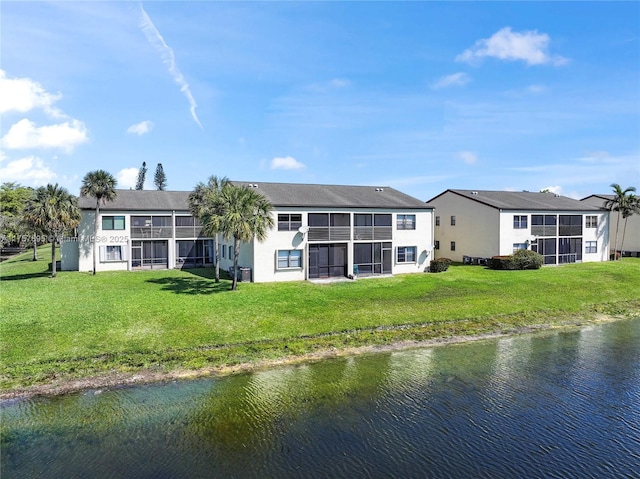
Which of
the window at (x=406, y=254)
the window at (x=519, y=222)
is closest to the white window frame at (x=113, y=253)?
the window at (x=406, y=254)

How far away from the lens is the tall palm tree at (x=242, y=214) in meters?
28.0

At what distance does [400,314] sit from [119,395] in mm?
16175

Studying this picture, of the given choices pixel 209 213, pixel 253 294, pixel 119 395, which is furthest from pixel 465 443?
pixel 209 213

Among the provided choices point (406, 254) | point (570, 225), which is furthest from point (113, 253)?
point (570, 225)

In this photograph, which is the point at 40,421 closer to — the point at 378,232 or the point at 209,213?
the point at 209,213

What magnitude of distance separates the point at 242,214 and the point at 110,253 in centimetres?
2033

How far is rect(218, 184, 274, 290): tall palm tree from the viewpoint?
28.0 metres

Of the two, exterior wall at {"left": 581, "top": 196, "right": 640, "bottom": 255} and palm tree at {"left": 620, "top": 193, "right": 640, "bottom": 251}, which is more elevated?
palm tree at {"left": 620, "top": 193, "right": 640, "bottom": 251}

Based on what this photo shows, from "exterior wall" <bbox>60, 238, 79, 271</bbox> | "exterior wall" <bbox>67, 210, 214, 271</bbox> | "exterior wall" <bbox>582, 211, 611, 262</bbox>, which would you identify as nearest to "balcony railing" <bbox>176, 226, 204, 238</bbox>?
"exterior wall" <bbox>67, 210, 214, 271</bbox>

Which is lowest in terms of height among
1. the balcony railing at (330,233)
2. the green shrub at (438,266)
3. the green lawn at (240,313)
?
the green lawn at (240,313)

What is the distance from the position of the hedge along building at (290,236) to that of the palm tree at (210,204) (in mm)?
3861

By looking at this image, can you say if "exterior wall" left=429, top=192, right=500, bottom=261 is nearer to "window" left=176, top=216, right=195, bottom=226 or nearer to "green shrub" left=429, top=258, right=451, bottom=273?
"green shrub" left=429, top=258, right=451, bottom=273

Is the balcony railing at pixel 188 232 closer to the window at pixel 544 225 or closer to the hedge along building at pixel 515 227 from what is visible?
the hedge along building at pixel 515 227

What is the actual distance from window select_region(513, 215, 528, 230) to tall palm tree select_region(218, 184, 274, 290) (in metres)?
27.3
